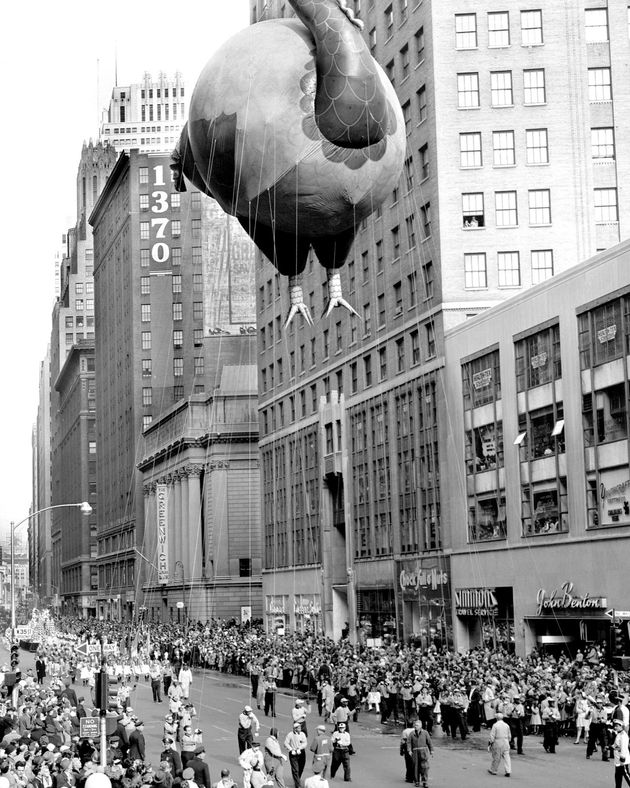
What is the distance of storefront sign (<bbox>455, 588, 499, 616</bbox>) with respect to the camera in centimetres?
5225

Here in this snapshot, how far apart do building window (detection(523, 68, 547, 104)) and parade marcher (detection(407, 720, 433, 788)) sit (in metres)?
40.4

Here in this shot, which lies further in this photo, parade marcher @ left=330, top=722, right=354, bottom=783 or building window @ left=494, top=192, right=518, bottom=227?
building window @ left=494, top=192, right=518, bottom=227

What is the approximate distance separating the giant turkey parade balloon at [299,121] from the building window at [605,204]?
52242 mm

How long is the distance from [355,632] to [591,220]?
955 inches

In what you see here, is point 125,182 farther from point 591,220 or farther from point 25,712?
point 25,712

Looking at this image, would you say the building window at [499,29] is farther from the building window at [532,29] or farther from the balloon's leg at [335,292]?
the balloon's leg at [335,292]

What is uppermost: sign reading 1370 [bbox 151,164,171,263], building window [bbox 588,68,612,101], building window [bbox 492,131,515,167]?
sign reading 1370 [bbox 151,164,171,263]

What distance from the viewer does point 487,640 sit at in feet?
174

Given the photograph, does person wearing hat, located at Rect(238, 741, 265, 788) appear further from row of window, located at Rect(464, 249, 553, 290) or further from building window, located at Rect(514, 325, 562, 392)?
row of window, located at Rect(464, 249, 553, 290)

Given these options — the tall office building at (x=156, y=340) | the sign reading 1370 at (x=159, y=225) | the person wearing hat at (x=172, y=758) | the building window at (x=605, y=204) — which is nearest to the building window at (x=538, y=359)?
the building window at (x=605, y=204)

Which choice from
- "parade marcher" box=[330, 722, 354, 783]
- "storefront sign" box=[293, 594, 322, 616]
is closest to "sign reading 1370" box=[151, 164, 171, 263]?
"storefront sign" box=[293, 594, 322, 616]

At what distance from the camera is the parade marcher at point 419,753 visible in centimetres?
2502

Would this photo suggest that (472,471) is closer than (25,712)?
No

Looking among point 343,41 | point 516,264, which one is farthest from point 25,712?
point 516,264
